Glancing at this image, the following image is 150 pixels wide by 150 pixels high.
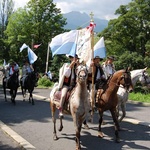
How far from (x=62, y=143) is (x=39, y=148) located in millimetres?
745

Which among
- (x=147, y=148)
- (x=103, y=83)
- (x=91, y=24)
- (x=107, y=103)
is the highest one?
(x=91, y=24)

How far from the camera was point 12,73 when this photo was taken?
665 inches

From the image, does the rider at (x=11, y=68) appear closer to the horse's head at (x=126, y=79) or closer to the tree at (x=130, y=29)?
the horse's head at (x=126, y=79)

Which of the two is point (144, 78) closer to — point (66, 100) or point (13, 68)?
point (66, 100)

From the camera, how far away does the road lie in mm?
7798

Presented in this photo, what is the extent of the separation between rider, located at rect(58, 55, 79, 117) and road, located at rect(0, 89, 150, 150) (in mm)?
1080

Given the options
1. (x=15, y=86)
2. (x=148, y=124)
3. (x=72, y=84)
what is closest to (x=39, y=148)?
(x=72, y=84)

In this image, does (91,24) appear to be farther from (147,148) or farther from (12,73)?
(12,73)

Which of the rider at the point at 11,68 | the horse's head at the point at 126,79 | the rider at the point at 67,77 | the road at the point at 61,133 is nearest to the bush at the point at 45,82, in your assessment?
the rider at the point at 11,68

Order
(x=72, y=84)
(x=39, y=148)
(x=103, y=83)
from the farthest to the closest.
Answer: (x=103, y=83), (x=72, y=84), (x=39, y=148)

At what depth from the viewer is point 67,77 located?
828cm

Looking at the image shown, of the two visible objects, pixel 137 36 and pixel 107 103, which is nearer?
pixel 107 103

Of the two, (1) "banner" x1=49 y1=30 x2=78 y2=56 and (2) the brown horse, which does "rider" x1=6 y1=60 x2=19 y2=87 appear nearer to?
(1) "banner" x1=49 y1=30 x2=78 y2=56

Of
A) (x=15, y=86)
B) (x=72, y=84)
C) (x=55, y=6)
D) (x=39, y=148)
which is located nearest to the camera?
(x=39, y=148)
